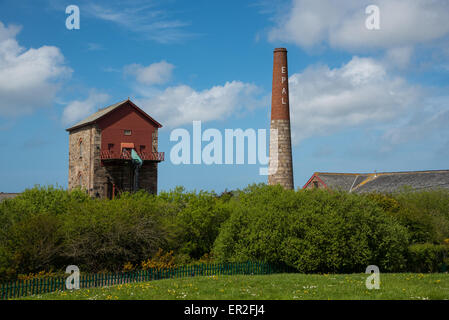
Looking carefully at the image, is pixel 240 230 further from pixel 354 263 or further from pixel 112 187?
pixel 112 187

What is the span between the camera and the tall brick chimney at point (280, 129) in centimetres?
4506

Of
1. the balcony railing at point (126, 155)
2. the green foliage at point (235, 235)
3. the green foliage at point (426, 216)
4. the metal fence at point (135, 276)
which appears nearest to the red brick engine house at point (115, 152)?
the balcony railing at point (126, 155)

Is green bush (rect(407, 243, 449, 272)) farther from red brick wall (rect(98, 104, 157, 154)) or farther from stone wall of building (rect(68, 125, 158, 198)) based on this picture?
red brick wall (rect(98, 104, 157, 154))

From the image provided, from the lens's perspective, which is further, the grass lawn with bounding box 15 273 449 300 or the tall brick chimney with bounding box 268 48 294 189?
the tall brick chimney with bounding box 268 48 294 189

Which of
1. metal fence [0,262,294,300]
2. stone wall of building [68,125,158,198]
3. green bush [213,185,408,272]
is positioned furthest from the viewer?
stone wall of building [68,125,158,198]

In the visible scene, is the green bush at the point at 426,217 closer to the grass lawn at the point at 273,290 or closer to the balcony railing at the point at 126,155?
the grass lawn at the point at 273,290

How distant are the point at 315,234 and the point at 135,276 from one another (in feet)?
30.5

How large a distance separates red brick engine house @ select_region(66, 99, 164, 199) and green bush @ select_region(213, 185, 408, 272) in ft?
70.4

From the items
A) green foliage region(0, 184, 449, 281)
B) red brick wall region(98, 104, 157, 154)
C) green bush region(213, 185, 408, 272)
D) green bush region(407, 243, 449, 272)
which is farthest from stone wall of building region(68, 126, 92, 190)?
green bush region(407, 243, 449, 272)

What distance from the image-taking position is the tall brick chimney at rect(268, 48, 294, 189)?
45062 mm

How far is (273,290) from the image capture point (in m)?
16.2

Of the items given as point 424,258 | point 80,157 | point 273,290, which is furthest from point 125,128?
point 273,290

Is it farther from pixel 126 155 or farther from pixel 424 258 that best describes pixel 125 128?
pixel 424 258

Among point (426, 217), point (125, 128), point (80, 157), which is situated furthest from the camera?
point (80, 157)
